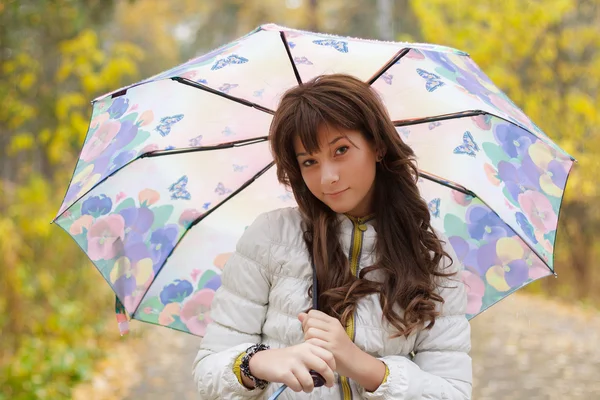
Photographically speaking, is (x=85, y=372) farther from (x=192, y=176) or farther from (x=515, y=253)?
(x=515, y=253)

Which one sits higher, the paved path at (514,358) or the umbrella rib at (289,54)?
→ the umbrella rib at (289,54)

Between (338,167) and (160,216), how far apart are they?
896mm

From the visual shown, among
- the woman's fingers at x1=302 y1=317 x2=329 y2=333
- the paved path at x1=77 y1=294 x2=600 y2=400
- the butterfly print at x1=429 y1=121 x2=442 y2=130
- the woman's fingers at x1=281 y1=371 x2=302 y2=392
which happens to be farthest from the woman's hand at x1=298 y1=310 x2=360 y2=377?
the paved path at x1=77 y1=294 x2=600 y2=400

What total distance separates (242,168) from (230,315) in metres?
0.87

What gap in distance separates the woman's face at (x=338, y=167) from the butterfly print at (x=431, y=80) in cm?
40

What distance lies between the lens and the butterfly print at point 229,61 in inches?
94.3

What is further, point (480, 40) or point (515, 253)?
point (480, 40)

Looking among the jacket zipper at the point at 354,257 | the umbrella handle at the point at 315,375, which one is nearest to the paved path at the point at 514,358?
the jacket zipper at the point at 354,257

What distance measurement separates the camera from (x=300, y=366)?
1812mm

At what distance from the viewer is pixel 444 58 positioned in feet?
7.84

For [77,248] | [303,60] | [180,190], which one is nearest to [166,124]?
[180,190]

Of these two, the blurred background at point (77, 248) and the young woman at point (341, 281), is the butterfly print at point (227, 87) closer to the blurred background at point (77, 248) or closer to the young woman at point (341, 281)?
the young woman at point (341, 281)

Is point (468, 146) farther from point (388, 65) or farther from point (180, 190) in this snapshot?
point (180, 190)

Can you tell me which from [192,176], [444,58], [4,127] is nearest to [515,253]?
[444,58]
